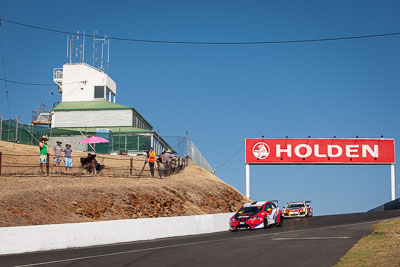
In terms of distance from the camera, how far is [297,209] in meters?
37.0

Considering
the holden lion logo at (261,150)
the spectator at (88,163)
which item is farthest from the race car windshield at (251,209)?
the holden lion logo at (261,150)

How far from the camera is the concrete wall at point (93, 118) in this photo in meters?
54.4

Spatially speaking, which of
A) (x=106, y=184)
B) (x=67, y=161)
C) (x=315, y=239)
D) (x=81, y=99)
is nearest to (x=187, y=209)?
(x=106, y=184)

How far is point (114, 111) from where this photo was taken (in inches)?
2144

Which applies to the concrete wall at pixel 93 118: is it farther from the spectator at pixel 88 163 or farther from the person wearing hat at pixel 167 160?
the spectator at pixel 88 163

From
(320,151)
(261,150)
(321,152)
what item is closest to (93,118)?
(261,150)

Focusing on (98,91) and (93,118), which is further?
(98,91)

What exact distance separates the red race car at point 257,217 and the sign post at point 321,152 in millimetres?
23462

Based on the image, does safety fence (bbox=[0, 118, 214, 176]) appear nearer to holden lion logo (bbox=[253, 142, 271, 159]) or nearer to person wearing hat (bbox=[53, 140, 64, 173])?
holden lion logo (bbox=[253, 142, 271, 159])

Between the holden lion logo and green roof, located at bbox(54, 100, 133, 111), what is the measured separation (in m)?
13.4

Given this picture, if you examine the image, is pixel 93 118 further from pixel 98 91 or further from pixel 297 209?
pixel 297 209

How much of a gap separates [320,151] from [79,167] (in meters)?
28.2

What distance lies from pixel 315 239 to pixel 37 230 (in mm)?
9509

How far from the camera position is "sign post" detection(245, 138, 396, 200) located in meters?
51.6
